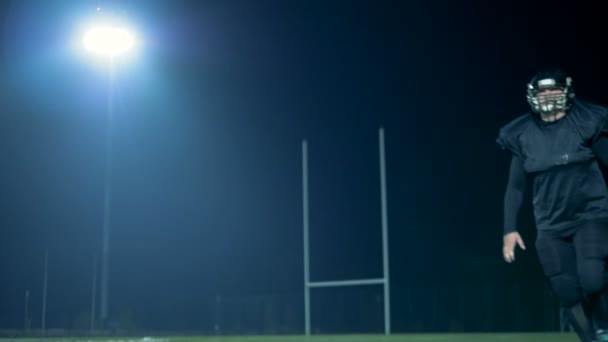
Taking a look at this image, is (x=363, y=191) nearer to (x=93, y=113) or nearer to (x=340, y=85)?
(x=340, y=85)

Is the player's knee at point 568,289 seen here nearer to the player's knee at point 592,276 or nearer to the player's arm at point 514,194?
the player's knee at point 592,276

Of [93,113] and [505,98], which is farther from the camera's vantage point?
[93,113]

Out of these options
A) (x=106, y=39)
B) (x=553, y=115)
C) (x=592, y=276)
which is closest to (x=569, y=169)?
(x=553, y=115)

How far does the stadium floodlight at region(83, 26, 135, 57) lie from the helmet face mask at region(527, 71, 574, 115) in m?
13.5

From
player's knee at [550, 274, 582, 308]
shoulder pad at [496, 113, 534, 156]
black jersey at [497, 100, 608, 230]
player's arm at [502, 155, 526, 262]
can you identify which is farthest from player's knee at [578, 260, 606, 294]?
shoulder pad at [496, 113, 534, 156]

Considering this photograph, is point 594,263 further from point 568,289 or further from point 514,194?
point 514,194

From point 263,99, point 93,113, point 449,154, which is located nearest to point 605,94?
point 449,154

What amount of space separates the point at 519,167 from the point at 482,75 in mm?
12889

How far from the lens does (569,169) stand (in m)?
4.04

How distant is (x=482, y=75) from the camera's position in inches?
661

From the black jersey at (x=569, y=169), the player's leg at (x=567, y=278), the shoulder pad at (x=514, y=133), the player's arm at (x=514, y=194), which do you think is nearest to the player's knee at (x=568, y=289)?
the player's leg at (x=567, y=278)

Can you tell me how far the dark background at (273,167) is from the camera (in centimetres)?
1661

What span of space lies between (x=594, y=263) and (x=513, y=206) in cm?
59

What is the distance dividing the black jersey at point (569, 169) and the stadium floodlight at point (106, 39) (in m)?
13.6
